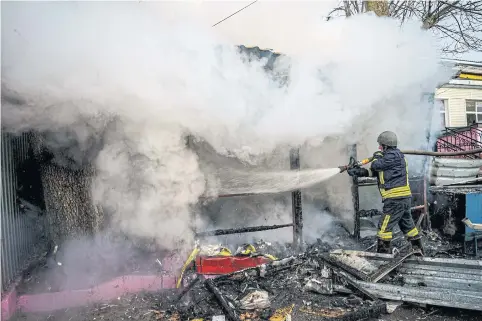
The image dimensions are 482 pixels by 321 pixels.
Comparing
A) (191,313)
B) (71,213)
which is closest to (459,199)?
(191,313)

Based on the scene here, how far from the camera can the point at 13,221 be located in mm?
4297

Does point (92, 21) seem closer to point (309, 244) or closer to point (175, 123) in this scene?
point (175, 123)

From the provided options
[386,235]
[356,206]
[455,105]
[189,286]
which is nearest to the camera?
[189,286]

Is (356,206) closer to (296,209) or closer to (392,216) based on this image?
(392,216)

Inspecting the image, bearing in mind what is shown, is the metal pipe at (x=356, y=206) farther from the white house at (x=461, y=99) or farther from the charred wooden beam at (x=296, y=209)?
the white house at (x=461, y=99)

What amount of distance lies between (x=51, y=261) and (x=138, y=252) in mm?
1157

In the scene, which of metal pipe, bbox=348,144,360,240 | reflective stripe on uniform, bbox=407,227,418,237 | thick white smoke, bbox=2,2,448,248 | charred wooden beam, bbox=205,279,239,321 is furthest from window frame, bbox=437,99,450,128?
charred wooden beam, bbox=205,279,239,321

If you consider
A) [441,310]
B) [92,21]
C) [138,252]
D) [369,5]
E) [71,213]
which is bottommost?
[441,310]

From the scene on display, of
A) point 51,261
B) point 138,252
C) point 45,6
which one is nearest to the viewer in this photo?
point 45,6

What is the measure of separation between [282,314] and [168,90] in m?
3.11

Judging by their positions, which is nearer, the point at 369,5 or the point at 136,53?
the point at 136,53

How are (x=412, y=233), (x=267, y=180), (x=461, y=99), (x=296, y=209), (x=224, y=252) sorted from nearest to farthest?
(x=224, y=252), (x=412, y=233), (x=296, y=209), (x=267, y=180), (x=461, y=99)

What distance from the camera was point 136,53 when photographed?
418cm

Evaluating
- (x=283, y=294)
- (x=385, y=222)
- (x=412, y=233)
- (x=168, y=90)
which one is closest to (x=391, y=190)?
(x=385, y=222)
